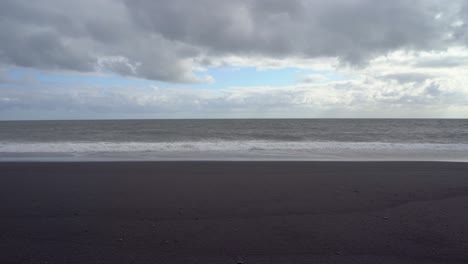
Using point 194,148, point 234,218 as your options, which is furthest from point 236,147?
point 234,218

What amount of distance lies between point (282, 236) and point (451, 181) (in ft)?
24.4

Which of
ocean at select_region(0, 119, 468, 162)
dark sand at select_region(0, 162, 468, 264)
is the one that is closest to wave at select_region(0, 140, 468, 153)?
ocean at select_region(0, 119, 468, 162)

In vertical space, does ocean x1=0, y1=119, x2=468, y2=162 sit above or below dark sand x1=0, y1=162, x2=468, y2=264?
above

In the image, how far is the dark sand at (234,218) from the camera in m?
4.14

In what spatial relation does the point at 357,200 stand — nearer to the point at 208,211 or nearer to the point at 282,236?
the point at 282,236

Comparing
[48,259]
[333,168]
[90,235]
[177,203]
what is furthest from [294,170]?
[48,259]

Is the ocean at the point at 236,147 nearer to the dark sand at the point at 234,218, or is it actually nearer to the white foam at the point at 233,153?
the white foam at the point at 233,153

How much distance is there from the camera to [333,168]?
11234mm

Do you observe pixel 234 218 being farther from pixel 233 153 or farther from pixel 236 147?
pixel 236 147

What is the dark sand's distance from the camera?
4.14 metres

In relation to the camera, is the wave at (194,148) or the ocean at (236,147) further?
the wave at (194,148)

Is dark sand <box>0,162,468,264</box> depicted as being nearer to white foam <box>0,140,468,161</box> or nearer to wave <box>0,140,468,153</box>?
white foam <box>0,140,468,161</box>

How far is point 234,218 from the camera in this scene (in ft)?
18.2

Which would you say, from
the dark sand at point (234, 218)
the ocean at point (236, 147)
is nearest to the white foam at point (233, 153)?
the ocean at point (236, 147)
